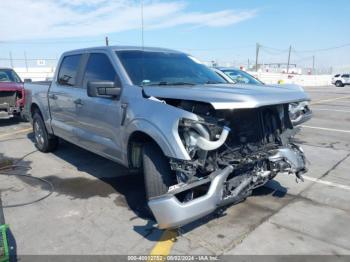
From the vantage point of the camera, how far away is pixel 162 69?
14.9 ft

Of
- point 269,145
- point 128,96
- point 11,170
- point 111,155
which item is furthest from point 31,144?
point 269,145

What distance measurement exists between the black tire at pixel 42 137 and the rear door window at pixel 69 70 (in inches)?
50.0

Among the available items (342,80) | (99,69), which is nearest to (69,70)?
(99,69)

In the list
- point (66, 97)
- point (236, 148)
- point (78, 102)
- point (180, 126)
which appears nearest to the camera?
point (180, 126)

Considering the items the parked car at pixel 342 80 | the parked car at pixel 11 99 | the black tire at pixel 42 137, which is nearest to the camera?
the black tire at pixel 42 137

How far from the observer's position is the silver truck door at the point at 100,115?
4.38m

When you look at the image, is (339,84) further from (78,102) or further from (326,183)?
(78,102)

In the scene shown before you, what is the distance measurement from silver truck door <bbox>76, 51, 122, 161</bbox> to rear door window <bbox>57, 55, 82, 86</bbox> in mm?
381

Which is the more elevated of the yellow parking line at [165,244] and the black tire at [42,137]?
the black tire at [42,137]

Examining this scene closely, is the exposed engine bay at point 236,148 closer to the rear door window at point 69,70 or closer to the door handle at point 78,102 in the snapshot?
the door handle at point 78,102

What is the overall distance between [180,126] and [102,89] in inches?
47.3

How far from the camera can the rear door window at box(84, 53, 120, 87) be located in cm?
453

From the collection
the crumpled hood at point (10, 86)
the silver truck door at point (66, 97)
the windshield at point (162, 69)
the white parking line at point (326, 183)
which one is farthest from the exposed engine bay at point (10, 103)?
the white parking line at point (326, 183)

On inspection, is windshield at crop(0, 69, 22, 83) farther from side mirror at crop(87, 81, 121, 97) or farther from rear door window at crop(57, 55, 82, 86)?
side mirror at crop(87, 81, 121, 97)
